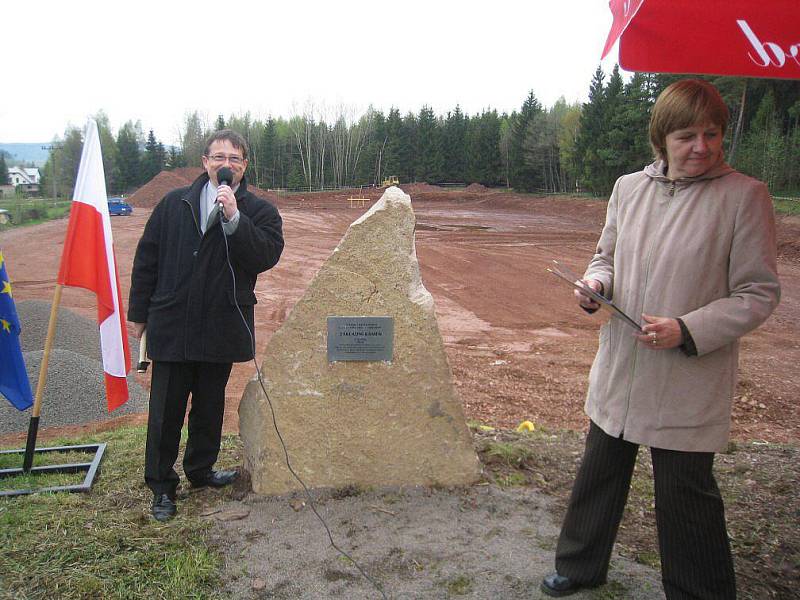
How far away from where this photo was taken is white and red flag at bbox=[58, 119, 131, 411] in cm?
388

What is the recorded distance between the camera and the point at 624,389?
238 cm

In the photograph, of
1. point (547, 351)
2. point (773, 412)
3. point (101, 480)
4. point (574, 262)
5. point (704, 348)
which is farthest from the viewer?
point (574, 262)

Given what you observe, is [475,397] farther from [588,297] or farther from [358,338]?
[588,297]

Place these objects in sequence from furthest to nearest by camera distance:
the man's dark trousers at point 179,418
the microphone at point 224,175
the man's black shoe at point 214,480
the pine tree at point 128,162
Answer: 1. the pine tree at point 128,162
2. the man's black shoe at point 214,480
3. the man's dark trousers at point 179,418
4. the microphone at point 224,175

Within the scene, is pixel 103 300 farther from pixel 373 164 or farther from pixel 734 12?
pixel 373 164

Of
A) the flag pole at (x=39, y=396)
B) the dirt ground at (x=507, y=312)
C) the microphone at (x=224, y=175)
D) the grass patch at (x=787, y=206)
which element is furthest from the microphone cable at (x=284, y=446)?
the grass patch at (x=787, y=206)

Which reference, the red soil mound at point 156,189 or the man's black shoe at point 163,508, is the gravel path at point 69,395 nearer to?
the man's black shoe at point 163,508

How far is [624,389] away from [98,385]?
7.24 meters

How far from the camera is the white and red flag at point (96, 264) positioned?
12.7 feet

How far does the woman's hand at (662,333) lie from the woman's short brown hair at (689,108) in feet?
2.24

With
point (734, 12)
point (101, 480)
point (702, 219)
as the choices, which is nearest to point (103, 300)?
point (101, 480)

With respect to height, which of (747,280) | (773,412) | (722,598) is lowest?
(773,412)

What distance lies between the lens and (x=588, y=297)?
7.91 ft

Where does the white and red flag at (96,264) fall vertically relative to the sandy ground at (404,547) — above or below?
above
